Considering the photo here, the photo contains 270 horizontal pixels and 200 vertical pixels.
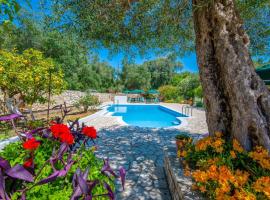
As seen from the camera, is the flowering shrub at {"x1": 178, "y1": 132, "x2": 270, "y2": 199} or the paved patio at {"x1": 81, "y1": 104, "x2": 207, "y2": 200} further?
the paved patio at {"x1": 81, "y1": 104, "x2": 207, "y2": 200}

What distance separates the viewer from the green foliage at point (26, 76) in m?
7.54

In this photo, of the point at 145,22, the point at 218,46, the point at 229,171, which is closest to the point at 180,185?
the point at 229,171

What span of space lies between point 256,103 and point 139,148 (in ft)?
12.3

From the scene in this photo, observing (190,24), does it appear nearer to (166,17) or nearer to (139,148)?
(166,17)

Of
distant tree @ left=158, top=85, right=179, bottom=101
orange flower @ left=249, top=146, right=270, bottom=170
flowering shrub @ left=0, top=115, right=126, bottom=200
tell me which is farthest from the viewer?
distant tree @ left=158, top=85, right=179, bottom=101

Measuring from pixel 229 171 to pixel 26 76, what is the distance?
7.69 m

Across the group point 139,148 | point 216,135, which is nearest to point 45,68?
point 139,148

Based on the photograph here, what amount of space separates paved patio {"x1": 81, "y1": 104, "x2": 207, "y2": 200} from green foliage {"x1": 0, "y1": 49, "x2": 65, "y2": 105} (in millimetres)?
3115

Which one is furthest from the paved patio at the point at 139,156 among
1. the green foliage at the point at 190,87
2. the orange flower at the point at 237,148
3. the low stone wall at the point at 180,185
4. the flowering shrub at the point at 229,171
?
the green foliage at the point at 190,87

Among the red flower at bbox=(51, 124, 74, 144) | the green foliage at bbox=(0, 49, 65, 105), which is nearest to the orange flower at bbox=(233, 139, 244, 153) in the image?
the red flower at bbox=(51, 124, 74, 144)

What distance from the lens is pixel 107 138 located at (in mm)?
7195

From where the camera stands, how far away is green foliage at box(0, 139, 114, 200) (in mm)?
1467

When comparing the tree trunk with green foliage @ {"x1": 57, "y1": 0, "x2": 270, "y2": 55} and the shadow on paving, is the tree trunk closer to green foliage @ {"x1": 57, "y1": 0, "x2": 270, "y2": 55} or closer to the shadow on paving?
green foliage @ {"x1": 57, "y1": 0, "x2": 270, "y2": 55}

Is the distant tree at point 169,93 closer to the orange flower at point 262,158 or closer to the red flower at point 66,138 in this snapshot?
the orange flower at point 262,158
